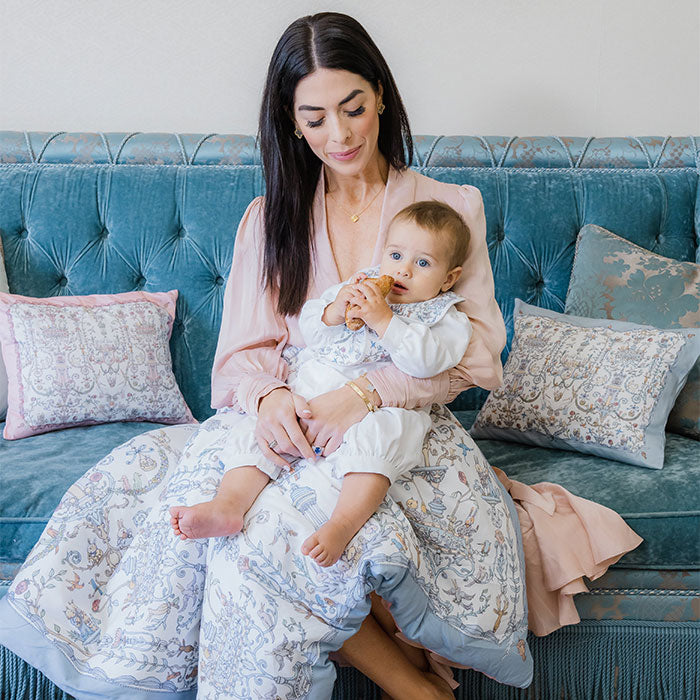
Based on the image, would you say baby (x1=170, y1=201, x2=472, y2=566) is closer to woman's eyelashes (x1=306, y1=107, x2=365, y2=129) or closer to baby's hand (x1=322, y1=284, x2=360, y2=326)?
baby's hand (x1=322, y1=284, x2=360, y2=326)

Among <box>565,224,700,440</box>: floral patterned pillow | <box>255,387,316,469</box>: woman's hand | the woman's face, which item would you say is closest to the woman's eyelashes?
the woman's face

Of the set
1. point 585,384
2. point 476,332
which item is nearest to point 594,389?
point 585,384

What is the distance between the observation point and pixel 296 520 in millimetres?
1270

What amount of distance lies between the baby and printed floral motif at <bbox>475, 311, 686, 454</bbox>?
45cm

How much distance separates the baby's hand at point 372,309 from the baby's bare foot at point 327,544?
1.20ft

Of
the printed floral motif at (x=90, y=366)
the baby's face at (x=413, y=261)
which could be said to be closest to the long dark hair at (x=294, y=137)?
the baby's face at (x=413, y=261)

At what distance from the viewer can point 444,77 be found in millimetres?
2508

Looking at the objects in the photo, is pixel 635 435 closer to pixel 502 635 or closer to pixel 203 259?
pixel 502 635

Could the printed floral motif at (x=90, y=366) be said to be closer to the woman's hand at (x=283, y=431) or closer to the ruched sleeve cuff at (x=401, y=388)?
the woman's hand at (x=283, y=431)

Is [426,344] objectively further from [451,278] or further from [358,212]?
[358,212]

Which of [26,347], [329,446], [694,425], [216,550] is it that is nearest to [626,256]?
[694,425]

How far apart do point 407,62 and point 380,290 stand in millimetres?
1325

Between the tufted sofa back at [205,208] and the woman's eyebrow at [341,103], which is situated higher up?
the woman's eyebrow at [341,103]

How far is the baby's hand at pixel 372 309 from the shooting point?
1.39 m
